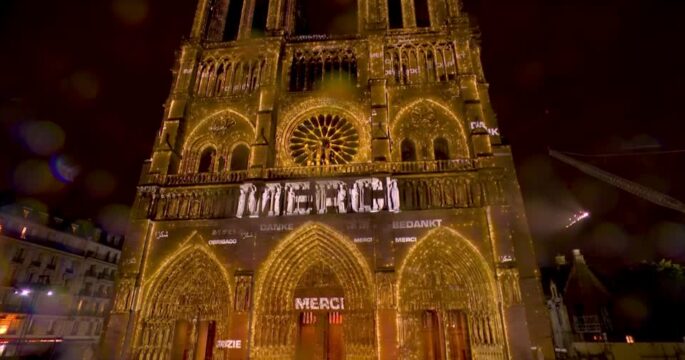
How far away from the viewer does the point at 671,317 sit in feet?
75.4

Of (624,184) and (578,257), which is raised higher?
(624,184)

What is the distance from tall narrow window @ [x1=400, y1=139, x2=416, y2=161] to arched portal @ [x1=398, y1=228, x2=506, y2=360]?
4.26 meters

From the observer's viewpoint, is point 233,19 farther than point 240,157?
Yes

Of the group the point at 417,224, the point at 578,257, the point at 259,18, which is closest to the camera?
the point at 417,224

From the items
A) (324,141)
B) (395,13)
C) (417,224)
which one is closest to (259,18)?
(395,13)

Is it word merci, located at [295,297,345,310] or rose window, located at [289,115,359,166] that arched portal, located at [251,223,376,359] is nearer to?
word merci, located at [295,297,345,310]

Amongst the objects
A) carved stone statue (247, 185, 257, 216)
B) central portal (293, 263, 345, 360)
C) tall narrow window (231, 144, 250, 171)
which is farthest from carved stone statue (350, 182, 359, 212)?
tall narrow window (231, 144, 250, 171)

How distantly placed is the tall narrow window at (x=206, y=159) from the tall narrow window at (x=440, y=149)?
11.3 metres

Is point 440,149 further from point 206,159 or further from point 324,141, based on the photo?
point 206,159

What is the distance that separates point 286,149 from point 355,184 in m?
4.32

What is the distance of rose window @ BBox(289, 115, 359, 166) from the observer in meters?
18.1

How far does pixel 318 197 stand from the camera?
16.4 m

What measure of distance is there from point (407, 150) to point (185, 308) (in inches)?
493

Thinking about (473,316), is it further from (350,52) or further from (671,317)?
(671,317)
